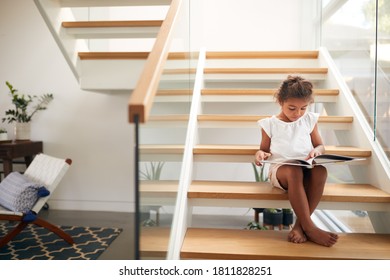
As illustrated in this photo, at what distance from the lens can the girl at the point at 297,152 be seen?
192 centimetres

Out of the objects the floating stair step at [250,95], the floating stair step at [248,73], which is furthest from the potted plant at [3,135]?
the floating stair step at [250,95]

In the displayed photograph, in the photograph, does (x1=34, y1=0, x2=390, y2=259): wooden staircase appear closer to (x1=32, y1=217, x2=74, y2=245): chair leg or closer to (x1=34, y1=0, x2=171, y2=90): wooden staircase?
(x1=34, y1=0, x2=171, y2=90): wooden staircase

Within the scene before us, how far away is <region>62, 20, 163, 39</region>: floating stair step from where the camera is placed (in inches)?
126

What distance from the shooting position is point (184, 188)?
2.07 m

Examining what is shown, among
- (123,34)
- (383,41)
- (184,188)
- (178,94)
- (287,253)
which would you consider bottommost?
(287,253)

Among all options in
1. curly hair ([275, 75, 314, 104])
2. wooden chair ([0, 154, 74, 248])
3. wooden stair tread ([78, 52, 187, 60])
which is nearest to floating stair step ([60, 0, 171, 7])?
wooden stair tread ([78, 52, 187, 60])

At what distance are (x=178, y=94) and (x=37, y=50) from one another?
3349 mm

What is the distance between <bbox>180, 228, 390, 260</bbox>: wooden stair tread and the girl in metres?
0.07

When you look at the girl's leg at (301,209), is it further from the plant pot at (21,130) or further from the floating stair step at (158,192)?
the plant pot at (21,130)

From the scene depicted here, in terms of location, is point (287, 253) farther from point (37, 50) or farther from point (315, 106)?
point (37, 50)

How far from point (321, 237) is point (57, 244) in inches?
90.5

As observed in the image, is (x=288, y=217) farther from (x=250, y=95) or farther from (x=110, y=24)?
(x=110, y=24)

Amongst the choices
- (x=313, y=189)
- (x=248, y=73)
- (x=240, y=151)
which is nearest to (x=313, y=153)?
(x=313, y=189)
